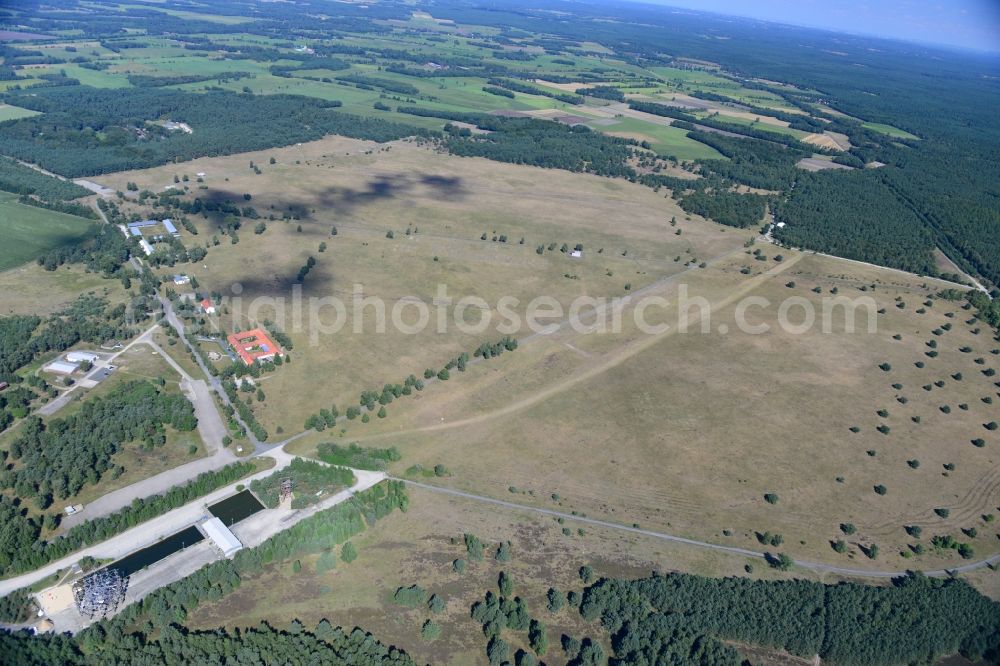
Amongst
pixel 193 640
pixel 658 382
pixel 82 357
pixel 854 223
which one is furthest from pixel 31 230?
pixel 854 223

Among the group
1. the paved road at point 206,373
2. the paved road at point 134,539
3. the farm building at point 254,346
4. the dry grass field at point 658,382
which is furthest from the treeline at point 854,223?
the paved road at point 134,539

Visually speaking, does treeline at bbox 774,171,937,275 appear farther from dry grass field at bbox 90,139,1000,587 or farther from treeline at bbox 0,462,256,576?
treeline at bbox 0,462,256,576

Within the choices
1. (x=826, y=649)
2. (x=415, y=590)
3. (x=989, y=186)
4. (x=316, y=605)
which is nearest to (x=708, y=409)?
(x=826, y=649)

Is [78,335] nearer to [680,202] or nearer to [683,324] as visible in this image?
[683,324]

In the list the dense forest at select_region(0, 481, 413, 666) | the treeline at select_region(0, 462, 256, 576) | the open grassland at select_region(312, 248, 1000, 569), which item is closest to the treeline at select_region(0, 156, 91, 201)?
the treeline at select_region(0, 462, 256, 576)

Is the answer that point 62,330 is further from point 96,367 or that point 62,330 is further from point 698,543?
point 698,543

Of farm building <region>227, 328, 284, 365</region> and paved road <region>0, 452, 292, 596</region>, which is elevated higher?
farm building <region>227, 328, 284, 365</region>

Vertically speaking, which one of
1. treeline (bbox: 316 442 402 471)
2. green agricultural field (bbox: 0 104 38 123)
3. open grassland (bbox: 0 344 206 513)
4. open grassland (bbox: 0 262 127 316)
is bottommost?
open grassland (bbox: 0 262 127 316)

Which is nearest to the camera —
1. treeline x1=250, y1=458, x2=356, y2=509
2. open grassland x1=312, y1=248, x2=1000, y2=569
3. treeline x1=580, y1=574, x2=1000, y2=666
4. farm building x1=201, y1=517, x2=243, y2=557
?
treeline x1=580, y1=574, x2=1000, y2=666
